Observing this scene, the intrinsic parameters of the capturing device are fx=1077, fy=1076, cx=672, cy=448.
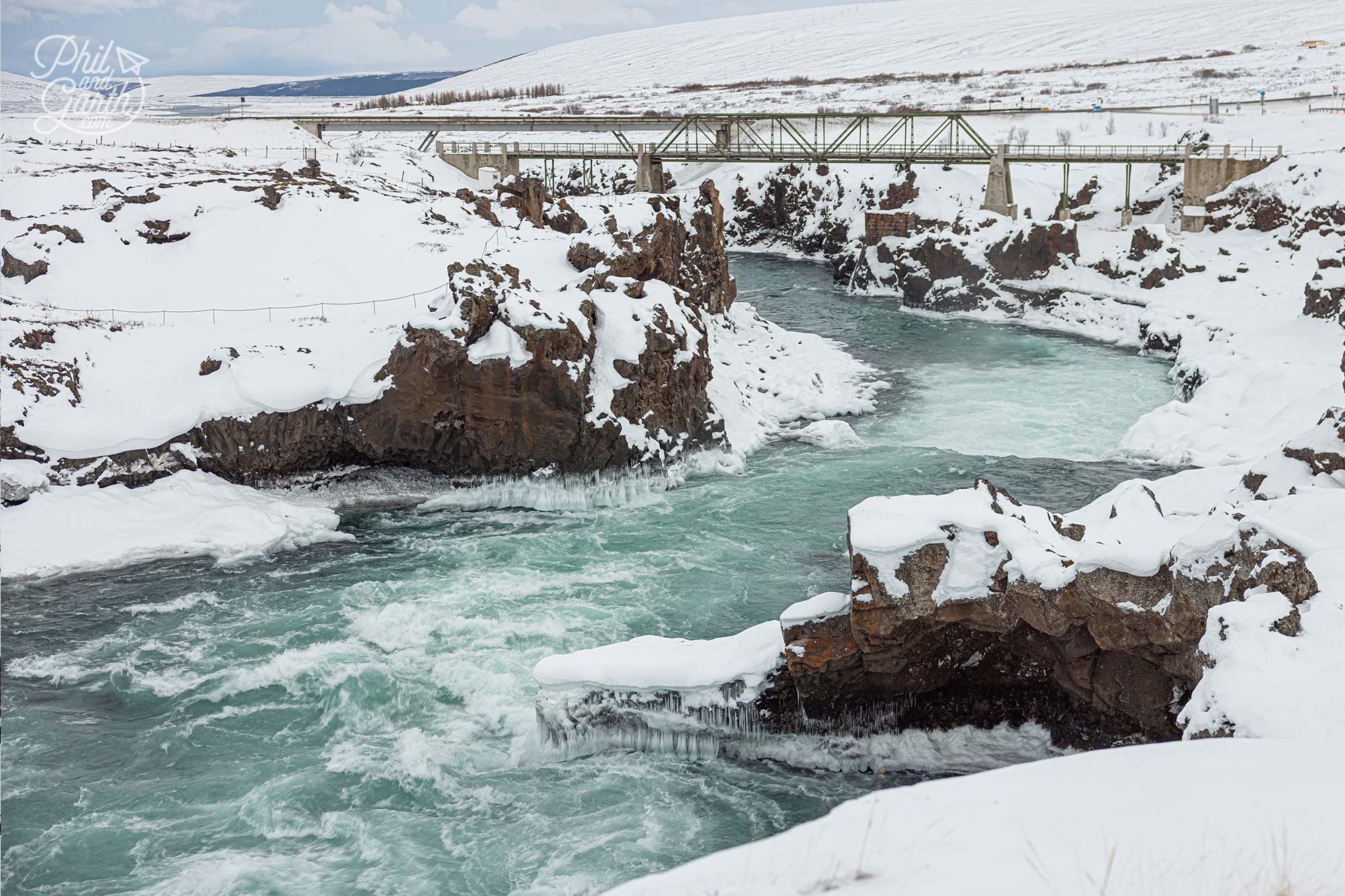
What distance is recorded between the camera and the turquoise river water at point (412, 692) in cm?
1233

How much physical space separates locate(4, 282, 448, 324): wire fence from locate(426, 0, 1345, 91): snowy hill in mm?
93167

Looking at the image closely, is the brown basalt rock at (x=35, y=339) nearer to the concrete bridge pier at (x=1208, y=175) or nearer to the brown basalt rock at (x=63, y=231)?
the brown basalt rock at (x=63, y=231)

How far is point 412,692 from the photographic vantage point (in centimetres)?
1595

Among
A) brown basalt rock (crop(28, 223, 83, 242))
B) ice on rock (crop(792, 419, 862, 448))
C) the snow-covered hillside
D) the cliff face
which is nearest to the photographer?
the cliff face

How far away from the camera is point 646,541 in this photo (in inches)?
864

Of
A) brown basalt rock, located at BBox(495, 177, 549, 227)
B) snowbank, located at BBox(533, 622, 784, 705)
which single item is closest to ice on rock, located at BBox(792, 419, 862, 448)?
brown basalt rock, located at BBox(495, 177, 549, 227)

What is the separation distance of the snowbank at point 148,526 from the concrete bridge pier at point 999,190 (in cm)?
3698

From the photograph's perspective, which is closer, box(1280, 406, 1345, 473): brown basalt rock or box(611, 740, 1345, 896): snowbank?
box(611, 740, 1345, 896): snowbank

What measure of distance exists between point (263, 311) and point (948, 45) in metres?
114

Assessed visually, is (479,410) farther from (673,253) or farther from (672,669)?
(673,253)

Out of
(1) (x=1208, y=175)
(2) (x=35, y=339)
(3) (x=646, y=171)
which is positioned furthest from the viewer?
(3) (x=646, y=171)

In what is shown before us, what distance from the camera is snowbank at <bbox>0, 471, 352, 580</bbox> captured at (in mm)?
20703

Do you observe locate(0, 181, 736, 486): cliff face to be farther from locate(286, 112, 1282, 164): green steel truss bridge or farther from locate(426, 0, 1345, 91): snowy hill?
locate(426, 0, 1345, 91): snowy hill

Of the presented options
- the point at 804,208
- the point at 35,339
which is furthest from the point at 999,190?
the point at 35,339
